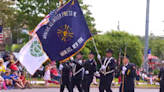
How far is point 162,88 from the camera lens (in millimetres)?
11961

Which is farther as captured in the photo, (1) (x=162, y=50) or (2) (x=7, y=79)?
(1) (x=162, y=50)

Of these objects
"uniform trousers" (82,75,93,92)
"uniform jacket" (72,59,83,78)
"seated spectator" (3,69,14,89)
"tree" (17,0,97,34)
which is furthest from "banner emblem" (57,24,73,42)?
"tree" (17,0,97,34)

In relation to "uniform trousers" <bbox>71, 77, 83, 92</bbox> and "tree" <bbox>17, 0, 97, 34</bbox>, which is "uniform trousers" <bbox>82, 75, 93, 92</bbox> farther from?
"tree" <bbox>17, 0, 97, 34</bbox>

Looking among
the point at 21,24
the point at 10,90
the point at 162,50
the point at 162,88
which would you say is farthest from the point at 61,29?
the point at 162,50

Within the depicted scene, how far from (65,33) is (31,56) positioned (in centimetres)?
240

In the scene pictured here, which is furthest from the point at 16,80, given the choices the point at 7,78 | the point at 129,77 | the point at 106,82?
the point at 129,77

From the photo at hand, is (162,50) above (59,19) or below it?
below

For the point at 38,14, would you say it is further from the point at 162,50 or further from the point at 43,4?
the point at 162,50

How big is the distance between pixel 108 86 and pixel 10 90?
563 centimetres

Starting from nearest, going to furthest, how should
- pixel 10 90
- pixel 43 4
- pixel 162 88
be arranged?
pixel 162 88, pixel 10 90, pixel 43 4

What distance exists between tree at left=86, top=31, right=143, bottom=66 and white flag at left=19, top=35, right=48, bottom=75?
44.8ft

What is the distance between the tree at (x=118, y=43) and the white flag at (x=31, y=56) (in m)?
13.7

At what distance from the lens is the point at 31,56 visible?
12438mm

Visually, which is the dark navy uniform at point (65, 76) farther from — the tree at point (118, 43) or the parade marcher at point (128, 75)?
the tree at point (118, 43)
